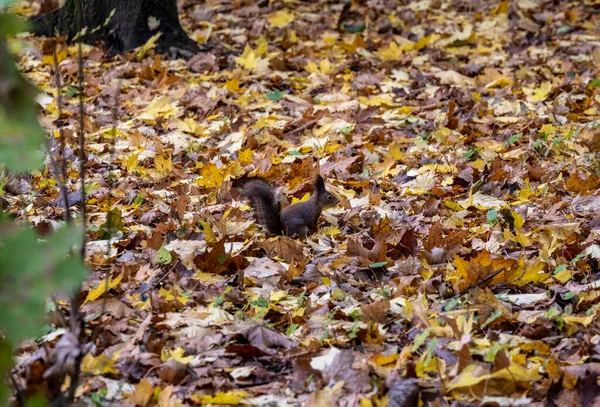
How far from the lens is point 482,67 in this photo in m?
6.65

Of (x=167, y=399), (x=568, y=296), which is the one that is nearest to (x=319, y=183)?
(x=568, y=296)

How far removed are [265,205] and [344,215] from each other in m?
0.48

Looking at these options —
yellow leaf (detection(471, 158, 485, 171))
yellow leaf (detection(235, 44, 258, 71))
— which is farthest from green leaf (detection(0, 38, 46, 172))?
yellow leaf (detection(235, 44, 258, 71))

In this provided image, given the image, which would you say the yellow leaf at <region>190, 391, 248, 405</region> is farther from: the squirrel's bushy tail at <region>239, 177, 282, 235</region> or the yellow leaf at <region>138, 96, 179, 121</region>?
the yellow leaf at <region>138, 96, 179, 121</region>

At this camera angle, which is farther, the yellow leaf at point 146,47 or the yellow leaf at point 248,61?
the yellow leaf at point 146,47

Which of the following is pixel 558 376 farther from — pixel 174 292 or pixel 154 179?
pixel 154 179

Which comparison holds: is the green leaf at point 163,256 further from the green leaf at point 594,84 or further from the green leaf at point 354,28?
the green leaf at point 354,28

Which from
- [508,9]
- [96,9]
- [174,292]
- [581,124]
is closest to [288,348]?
[174,292]

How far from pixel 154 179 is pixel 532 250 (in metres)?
2.23

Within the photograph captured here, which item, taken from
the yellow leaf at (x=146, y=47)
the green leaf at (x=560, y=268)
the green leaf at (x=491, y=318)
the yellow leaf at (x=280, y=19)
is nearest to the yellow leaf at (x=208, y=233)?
the green leaf at (x=491, y=318)

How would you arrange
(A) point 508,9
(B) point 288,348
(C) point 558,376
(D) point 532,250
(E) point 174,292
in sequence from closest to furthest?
(C) point 558,376
(B) point 288,348
(E) point 174,292
(D) point 532,250
(A) point 508,9

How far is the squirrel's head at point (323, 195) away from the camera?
A: 390cm

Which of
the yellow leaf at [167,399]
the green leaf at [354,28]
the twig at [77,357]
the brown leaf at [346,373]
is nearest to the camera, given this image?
the twig at [77,357]

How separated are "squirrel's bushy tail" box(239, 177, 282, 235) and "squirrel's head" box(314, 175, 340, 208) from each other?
0.75 feet
